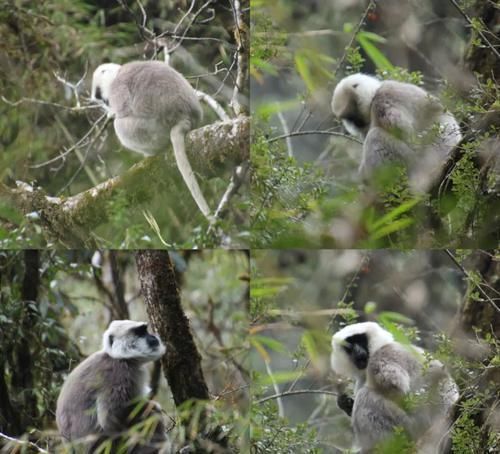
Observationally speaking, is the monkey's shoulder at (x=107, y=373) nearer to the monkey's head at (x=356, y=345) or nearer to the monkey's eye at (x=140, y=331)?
the monkey's eye at (x=140, y=331)

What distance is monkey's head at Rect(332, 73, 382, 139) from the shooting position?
3.73 m

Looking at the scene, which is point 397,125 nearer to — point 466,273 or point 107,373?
point 466,273

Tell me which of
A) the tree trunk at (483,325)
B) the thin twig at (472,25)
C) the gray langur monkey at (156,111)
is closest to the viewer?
the tree trunk at (483,325)

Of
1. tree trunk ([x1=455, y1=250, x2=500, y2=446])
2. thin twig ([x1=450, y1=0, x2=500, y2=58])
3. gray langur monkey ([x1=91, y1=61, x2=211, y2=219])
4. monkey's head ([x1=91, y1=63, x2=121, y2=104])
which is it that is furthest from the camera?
monkey's head ([x1=91, y1=63, x2=121, y2=104])

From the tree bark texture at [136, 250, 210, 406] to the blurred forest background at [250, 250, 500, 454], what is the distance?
11.6 inches

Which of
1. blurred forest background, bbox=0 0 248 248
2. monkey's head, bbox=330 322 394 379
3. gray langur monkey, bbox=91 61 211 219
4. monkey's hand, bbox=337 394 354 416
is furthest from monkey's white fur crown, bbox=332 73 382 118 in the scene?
monkey's hand, bbox=337 394 354 416

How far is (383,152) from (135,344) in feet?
4.14

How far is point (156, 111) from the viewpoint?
3.83 metres

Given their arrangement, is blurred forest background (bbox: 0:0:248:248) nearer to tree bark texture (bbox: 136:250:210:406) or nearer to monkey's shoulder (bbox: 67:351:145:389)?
tree bark texture (bbox: 136:250:210:406)

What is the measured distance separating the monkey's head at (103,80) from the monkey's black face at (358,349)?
146cm

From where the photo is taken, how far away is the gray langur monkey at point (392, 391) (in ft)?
11.9

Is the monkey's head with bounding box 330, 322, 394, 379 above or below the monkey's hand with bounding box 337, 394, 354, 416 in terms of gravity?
above

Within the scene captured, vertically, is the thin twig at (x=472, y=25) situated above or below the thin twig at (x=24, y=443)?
above

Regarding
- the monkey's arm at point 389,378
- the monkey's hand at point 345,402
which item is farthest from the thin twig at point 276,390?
the monkey's arm at point 389,378
